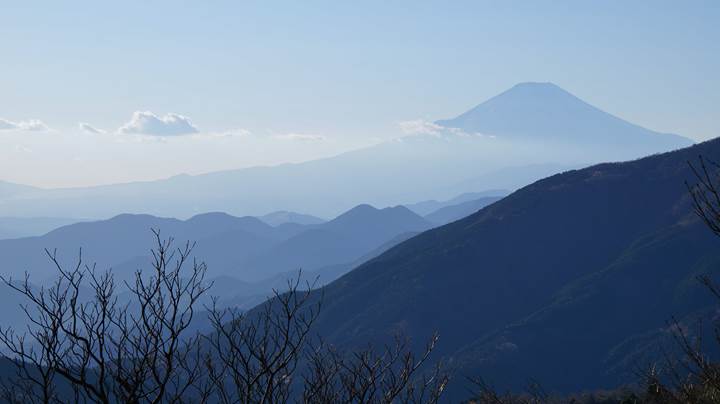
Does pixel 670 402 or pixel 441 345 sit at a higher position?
pixel 670 402

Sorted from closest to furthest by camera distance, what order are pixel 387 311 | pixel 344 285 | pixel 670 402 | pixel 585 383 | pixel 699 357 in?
1. pixel 699 357
2. pixel 670 402
3. pixel 585 383
4. pixel 387 311
5. pixel 344 285

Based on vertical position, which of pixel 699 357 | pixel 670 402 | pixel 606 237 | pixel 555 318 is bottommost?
pixel 555 318

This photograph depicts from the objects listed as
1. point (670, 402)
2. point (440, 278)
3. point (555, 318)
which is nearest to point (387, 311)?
point (440, 278)

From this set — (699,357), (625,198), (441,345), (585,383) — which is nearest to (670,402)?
(699,357)

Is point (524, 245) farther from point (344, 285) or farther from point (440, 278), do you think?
point (344, 285)

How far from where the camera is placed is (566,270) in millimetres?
128375

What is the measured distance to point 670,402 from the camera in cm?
1006

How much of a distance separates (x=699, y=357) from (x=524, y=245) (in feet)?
429

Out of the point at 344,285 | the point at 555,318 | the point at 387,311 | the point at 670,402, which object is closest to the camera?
the point at 670,402

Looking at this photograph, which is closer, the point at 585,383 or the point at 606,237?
the point at 585,383

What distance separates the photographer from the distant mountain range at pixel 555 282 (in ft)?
341

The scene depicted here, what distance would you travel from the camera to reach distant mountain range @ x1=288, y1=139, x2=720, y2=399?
10388 centimetres

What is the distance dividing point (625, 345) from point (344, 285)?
202 feet

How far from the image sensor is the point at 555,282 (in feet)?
413
